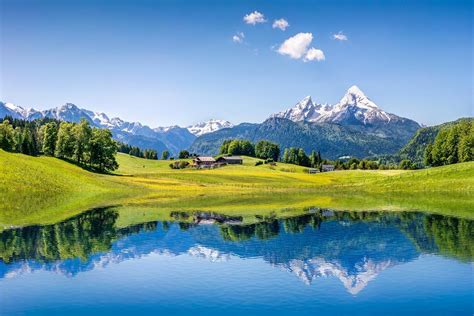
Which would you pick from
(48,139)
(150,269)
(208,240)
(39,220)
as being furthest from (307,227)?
(48,139)

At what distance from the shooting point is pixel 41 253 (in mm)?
42500

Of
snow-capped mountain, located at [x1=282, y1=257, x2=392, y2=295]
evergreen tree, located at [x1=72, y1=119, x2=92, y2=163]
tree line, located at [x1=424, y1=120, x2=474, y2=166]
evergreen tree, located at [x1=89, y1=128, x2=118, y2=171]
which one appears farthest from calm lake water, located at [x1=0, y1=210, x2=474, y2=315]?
tree line, located at [x1=424, y1=120, x2=474, y2=166]

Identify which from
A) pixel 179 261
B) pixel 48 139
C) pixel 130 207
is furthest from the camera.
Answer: pixel 48 139

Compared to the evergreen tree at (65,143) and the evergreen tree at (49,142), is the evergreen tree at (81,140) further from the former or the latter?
the evergreen tree at (49,142)

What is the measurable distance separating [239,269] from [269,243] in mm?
11862

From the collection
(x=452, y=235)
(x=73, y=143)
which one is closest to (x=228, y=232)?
(x=452, y=235)

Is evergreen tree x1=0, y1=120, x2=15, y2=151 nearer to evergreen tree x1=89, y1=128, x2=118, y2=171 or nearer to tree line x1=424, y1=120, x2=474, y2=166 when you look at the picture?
evergreen tree x1=89, y1=128, x2=118, y2=171

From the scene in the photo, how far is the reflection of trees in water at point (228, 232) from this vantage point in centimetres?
4316

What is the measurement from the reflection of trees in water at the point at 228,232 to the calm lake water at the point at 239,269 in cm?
13

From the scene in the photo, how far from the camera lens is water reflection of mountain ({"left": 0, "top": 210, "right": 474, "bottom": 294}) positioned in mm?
38031

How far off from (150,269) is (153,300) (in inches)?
341

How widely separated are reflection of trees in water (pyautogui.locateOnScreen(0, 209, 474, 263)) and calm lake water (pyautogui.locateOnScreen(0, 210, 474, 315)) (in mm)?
134

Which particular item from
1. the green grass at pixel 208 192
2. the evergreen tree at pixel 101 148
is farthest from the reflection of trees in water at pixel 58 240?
the evergreen tree at pixel 101 148

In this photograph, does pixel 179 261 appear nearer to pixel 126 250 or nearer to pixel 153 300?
pixel 126 250
